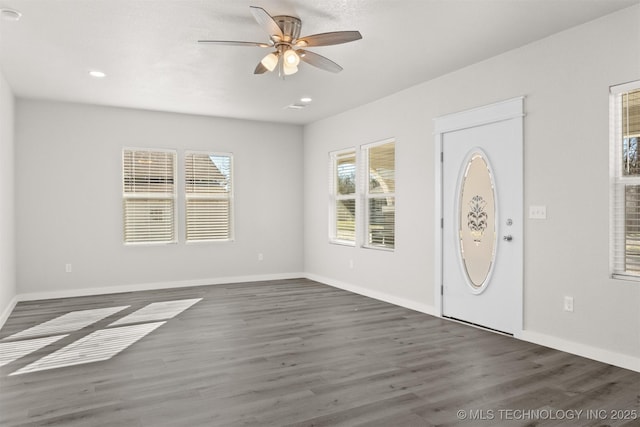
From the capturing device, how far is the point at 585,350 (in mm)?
3543

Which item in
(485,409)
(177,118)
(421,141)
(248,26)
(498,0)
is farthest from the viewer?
(177,118)

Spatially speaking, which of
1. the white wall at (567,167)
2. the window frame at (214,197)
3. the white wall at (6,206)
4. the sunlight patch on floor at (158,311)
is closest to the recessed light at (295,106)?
the window frame at (214,197)

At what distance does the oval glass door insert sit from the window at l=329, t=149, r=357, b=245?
215 cm

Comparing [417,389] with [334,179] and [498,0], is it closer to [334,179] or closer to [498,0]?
[498,0]

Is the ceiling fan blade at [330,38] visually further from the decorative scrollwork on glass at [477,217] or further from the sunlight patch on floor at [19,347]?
the sunlight patch on floor at [19,347]

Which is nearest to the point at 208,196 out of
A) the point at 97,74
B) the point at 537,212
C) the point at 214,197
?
the point at 214,197

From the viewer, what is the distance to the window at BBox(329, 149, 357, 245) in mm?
6737

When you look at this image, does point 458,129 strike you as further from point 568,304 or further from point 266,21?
point 266,21

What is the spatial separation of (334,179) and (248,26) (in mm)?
3821

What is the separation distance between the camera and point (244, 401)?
274 centimetres

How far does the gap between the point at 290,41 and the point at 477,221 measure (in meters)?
2.60

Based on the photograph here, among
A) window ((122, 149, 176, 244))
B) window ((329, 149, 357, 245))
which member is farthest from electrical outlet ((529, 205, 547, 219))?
window ((122, 149, 176, 244))

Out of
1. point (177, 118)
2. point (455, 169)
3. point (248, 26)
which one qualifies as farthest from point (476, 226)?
point (177, 118)

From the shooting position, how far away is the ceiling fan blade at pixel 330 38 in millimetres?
3156
